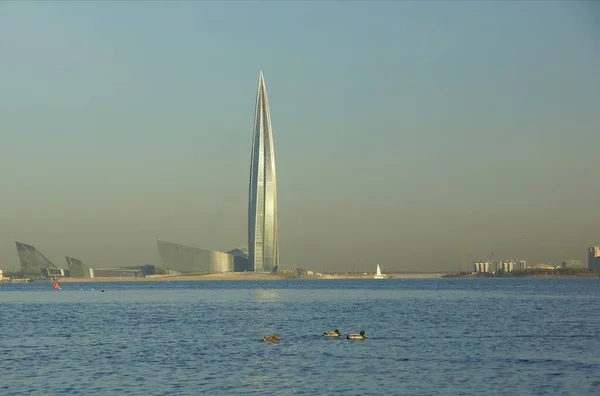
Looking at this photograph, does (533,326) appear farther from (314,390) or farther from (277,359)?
(314,390)

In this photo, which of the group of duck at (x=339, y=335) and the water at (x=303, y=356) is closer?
the water at (x=303, y=356)

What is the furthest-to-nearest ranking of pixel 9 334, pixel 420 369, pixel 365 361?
pixel 9 334
pixel 365 361
pixel 420 369

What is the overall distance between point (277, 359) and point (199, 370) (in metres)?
5.15

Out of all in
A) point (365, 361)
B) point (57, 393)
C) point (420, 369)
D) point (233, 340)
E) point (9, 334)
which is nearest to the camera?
point (57, 393)

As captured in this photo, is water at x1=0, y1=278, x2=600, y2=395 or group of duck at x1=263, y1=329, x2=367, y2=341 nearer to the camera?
water at x1=0, y1=278, x2=600, y2=395

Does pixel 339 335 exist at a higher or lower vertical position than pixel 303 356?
higher

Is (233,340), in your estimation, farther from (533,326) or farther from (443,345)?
(533,326)

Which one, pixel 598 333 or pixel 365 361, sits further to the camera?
pixel 598 333

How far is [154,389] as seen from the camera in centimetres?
3366

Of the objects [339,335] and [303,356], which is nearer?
[303,356]

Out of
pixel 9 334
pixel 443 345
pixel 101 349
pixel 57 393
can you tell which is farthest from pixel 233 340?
pixel 57 393

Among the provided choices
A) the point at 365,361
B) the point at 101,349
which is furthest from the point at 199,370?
the point at 101,349

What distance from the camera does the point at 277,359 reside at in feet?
140

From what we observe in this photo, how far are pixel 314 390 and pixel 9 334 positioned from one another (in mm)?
31829
